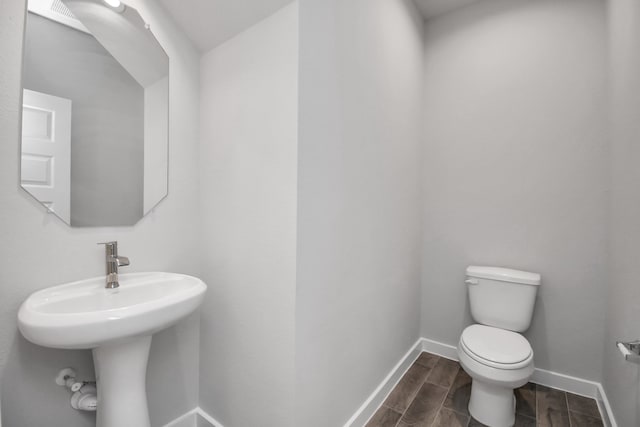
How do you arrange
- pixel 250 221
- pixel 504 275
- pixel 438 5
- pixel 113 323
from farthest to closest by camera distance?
pixel 438 5
pixel 504 275
pixel 250 221
pixel 113 323

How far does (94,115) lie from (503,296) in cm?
241

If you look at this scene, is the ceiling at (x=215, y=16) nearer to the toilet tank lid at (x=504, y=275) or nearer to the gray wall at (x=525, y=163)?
the gray wall at (x=525, y=163)

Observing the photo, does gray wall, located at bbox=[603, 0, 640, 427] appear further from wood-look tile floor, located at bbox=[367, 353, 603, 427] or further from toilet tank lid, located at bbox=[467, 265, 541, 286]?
toilet tank lid, located at bbox=[467, 265, 541, 286]

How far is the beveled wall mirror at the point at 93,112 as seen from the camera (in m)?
0.99

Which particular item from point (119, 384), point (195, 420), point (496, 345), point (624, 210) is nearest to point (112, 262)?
point (119, 384)

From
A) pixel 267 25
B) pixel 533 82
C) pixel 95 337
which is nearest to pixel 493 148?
pixel 533 82

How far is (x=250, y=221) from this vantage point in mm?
1228

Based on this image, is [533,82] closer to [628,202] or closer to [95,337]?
[628,202]

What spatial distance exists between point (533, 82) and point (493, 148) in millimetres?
479

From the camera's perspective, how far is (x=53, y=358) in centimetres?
103

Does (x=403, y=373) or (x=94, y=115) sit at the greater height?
(x=94, y=115)

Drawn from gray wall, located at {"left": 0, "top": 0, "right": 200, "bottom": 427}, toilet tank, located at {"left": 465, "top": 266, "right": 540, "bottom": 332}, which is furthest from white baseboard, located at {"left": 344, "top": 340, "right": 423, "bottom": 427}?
gray wall, located at {"left": 0, "top": 0, "right": 200, "bottom": 427}

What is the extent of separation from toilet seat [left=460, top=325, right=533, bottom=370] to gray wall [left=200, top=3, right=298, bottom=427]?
1.02 m

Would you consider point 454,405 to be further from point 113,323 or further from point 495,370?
point 113,323
